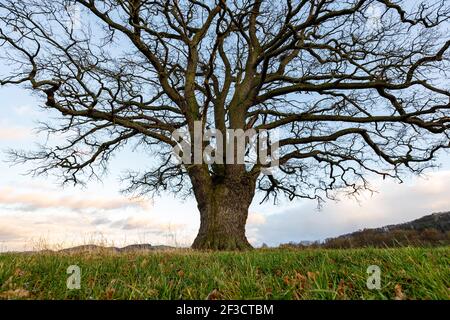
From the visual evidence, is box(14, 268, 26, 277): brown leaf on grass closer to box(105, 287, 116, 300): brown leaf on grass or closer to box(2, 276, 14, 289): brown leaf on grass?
box(2, 276, 14, 289): brown leaf on grass

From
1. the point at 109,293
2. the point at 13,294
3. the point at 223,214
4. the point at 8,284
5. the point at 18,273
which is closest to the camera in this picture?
the point at 13,294

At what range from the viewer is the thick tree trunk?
13.3 meters

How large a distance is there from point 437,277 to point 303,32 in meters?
12.8

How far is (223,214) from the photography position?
13.5 meters

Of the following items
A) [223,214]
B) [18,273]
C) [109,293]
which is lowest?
[109,293]

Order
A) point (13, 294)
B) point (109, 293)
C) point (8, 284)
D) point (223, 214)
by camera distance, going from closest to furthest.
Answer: point (13, 294) < point (109, 293) < point (8, 284) < point (223, 214)

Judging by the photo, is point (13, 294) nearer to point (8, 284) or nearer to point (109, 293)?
point (8, 284)

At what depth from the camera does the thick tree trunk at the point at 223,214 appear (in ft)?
43.5

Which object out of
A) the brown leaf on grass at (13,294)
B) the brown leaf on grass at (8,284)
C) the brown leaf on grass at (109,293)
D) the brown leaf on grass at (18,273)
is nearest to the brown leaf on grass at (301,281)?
the brown leaf on grass at (109,293)

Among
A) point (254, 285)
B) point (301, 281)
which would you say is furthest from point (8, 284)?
point (301, 281)
